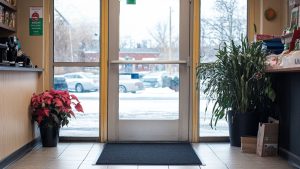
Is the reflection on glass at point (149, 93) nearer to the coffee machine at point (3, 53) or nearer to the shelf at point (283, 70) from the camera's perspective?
the shelf at point (283, 70)

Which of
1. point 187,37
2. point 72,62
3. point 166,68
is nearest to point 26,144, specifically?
point 72,62

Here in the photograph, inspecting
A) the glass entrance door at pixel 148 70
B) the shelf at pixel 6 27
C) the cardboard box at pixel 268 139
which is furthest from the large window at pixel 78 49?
the cardboard box at pixel 268 139

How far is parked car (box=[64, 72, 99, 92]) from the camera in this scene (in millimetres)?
5332

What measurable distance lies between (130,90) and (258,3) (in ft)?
7.03

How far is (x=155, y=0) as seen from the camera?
5344 millimetres

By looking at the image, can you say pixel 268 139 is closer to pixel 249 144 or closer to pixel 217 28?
pixel 249 144

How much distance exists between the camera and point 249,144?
455 centimetres

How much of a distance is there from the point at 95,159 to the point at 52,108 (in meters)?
0.99

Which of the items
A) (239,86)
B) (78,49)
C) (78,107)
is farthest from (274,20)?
(78,107)

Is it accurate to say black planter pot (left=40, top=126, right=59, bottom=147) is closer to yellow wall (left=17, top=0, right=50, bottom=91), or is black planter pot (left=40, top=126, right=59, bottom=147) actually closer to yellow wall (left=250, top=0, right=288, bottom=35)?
yellow wall (left=17, top=0, right=50, bottom=91)

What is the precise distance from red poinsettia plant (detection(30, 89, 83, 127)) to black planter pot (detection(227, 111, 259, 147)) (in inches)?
77.5

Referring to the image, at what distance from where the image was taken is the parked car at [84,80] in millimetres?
5332

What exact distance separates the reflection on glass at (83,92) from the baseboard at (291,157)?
2439 mm

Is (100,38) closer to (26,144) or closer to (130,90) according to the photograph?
(130,90)
